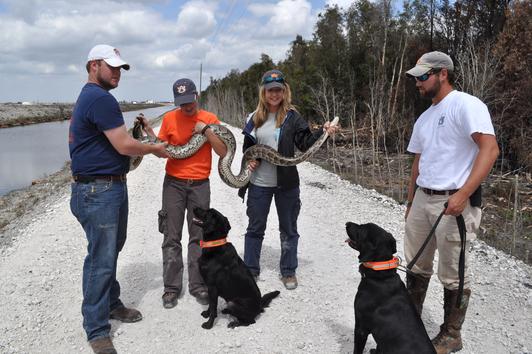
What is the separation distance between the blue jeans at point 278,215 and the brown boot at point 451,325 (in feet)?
7.59

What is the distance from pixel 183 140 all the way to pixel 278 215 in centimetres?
175

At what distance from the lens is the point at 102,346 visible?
4605mm

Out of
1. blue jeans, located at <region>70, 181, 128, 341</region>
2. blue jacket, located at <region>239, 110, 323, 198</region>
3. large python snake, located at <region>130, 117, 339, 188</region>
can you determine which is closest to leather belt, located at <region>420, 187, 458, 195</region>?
large python snake, located at <region>130, 117, 339, 188</region>

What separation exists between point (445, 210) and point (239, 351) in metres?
2.77

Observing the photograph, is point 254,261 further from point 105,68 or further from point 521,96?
point 521,96

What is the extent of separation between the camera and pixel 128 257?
7547 millimetres

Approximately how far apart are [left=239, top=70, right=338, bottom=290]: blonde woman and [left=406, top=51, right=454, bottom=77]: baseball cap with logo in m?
1.65

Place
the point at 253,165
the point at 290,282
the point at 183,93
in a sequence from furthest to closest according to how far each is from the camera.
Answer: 1. the point at 290,282
2. the point at 253,165
3. the point at 183,93

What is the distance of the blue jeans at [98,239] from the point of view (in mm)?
4469

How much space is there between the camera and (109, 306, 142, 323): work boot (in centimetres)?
531

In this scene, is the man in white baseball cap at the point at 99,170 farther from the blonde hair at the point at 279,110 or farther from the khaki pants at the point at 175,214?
the blonde hair at the point at 279,110

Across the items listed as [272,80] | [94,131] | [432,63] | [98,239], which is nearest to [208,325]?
[98,239]

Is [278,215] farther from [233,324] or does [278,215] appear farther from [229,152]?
[233,324]

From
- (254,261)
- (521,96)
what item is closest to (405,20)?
(521,96)
